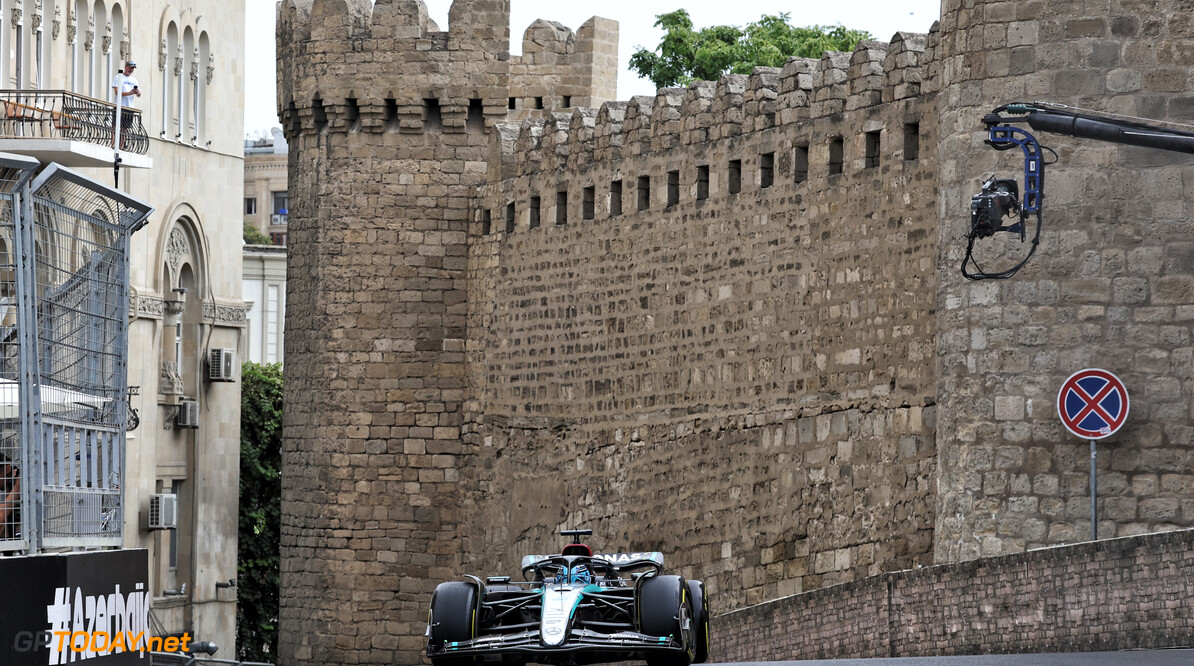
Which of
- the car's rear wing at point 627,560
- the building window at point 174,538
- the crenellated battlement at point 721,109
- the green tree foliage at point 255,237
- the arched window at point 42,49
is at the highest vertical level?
the green tree foliage at point 255,237

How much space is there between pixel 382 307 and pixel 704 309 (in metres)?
5.17

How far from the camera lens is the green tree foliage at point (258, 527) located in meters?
35.3

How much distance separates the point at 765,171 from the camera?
2000cm

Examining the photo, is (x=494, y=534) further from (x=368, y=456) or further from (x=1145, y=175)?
(x=1145, y=175)

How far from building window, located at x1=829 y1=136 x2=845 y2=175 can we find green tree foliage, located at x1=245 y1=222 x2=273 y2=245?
1828 inches

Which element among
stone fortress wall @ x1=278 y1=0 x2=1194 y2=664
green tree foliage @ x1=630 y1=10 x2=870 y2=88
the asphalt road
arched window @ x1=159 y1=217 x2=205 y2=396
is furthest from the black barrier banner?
green tree foliage @ x1=630 y1=10 x2=870 y2=88

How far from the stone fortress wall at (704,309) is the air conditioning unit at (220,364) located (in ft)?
18.0

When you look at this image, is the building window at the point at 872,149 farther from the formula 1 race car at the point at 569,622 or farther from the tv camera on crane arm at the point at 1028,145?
the formula 1 race car at the point at 569,622

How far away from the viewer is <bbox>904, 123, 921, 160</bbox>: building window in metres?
18.0

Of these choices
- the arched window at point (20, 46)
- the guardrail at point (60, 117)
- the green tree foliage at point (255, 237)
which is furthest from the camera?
the green tree foliage at point (255, 237)

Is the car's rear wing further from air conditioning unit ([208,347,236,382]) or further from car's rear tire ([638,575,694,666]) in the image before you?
air conditioning unit ([208,347,236,382])

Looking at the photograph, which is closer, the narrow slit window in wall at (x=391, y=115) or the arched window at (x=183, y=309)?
the narrow slit window in wall at (x=391, y=115)

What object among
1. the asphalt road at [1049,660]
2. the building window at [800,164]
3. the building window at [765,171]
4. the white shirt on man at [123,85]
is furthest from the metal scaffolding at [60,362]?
the white shirt on man at [123,85]

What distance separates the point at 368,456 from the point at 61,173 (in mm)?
14345
